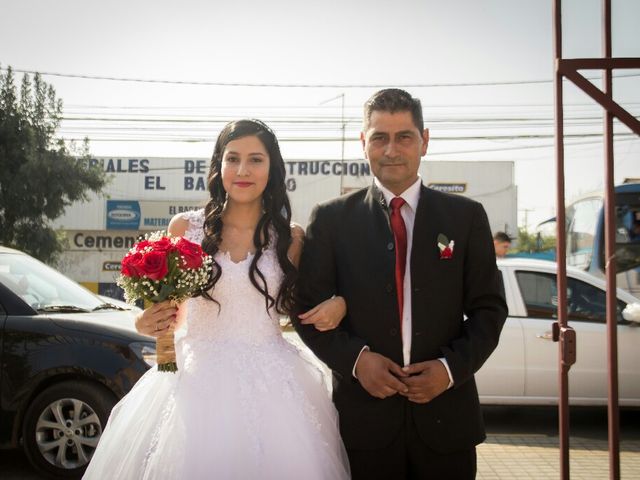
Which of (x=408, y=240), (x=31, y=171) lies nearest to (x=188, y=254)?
(x=408, y=240)

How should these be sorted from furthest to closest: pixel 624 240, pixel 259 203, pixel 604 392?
1. pixel 624 240
2. pixel 604 392
3. pixel 259 203

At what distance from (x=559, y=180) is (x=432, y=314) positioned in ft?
2.53

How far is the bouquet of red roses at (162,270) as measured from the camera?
2701 mm

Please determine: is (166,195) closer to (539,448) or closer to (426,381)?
(539,448)

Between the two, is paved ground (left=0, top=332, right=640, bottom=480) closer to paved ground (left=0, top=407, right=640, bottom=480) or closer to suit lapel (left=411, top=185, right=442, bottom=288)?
paved ground (left=0, top=407, right=640, bottom=480)

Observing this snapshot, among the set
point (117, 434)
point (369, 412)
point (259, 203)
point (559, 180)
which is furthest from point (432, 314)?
point (117, 434)

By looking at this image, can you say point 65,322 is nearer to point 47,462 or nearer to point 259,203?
point 47,462

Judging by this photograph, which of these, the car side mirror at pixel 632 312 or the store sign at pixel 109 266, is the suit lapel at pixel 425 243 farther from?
A: the store sign at pixel 109 266

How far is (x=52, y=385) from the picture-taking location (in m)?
5.13

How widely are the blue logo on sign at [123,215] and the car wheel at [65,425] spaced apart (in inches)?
1112

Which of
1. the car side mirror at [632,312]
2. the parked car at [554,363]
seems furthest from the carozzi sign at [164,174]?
the car side mirror at [632,312]

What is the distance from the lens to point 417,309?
8.57ft

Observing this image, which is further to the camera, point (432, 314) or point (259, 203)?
point (259, 203)

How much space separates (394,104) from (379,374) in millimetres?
1100
